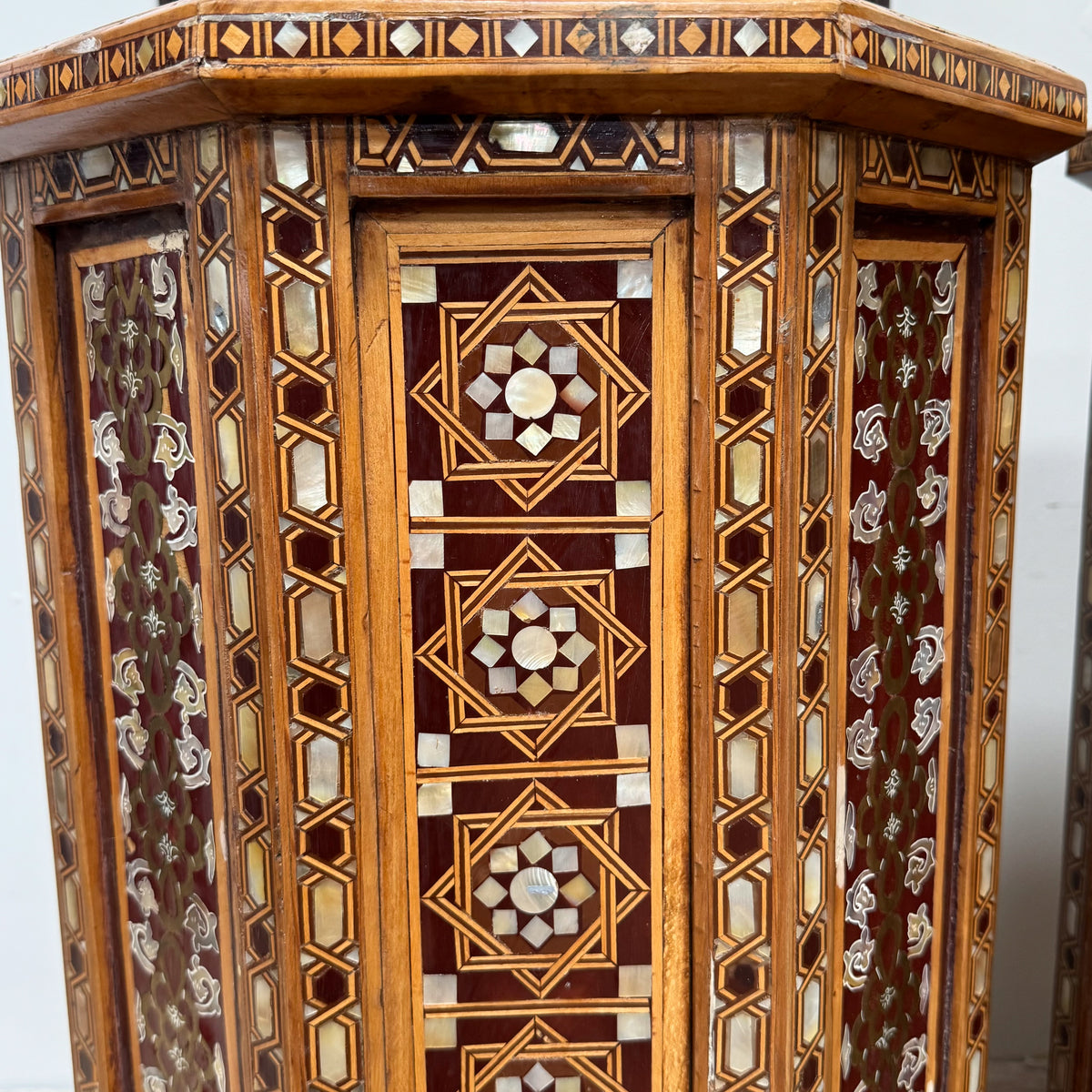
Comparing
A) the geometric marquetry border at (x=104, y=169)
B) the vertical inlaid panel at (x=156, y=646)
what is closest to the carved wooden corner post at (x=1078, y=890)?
the vertical inlaid panel at (x=156, y=646)

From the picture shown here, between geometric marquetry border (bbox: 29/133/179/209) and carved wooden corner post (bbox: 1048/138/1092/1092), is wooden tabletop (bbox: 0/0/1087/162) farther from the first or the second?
carved wooden corner post (bbox: 1048/138/1092/1092)

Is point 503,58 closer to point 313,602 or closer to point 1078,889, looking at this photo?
point 313,602

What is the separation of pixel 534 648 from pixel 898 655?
47cm

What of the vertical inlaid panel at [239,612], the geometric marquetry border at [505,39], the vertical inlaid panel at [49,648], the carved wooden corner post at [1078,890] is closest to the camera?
the geometric marquetry border at [505,39]

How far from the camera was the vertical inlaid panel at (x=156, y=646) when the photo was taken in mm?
1188

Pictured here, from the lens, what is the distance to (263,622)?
109 cm

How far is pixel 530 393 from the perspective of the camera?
3.59 feet

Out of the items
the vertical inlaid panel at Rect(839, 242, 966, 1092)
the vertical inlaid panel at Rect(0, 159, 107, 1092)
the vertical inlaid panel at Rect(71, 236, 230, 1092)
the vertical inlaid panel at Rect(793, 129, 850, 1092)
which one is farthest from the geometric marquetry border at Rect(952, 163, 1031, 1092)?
the vertical inlaid panel at Rect(0, 159, 107, 1092)

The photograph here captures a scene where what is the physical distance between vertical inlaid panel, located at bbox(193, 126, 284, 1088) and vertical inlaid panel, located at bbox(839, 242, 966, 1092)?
0.64 metres

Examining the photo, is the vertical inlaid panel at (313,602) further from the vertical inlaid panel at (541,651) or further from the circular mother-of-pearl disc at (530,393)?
the circular mother-of-pearl disc at (530,393)

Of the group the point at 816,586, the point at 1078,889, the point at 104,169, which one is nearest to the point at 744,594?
the point at 816,586

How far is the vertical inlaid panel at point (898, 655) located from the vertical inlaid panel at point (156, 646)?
29.0 inches

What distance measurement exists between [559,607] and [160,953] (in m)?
0.70

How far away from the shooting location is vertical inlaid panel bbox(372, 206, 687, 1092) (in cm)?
108
